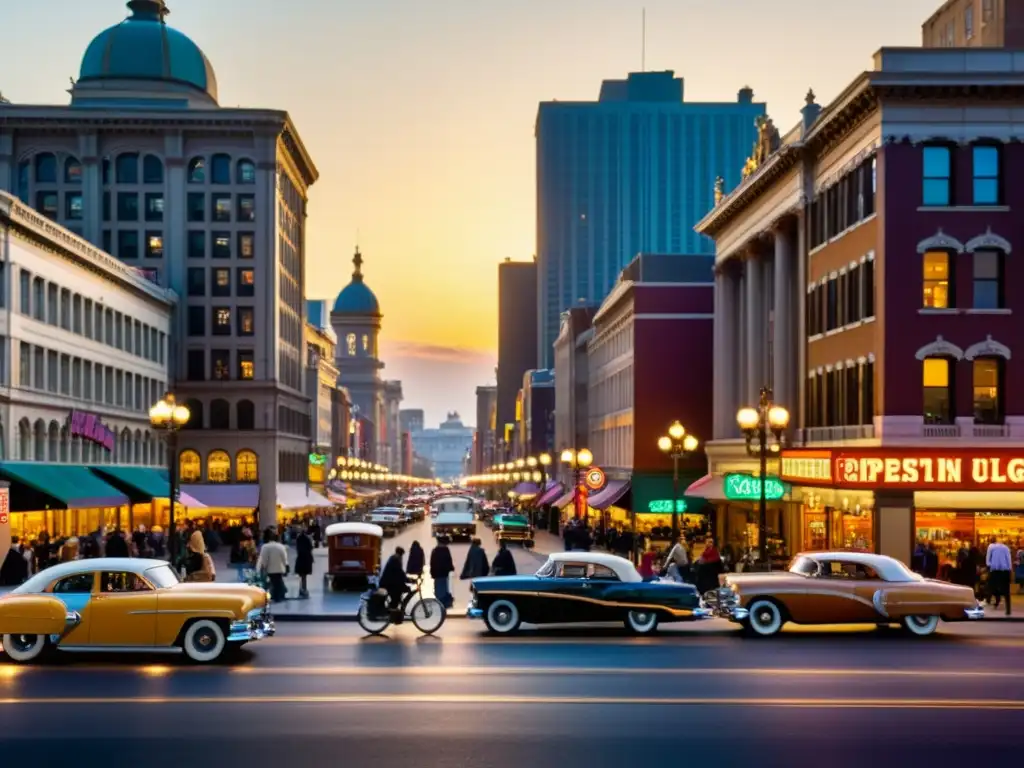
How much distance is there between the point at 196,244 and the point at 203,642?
84.3 metres

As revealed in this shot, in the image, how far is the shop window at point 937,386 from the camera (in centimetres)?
4138

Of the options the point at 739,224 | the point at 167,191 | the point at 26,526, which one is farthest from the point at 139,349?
the point at 739,224

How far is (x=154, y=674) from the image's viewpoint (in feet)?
72.2

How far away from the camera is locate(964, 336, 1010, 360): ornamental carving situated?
134ft

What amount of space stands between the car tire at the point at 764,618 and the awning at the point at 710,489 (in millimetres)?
28560

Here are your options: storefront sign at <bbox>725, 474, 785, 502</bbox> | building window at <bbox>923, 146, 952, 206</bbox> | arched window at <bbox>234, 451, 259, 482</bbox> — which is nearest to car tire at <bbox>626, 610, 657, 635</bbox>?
building window at <bbox>923, 146, 952, 206</bbox>

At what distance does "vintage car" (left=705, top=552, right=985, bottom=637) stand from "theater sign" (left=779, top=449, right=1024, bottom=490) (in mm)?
12017

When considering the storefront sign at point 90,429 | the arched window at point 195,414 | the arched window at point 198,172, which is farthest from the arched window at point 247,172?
the storefront sign at point 90,429

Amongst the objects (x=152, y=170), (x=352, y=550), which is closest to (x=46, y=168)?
(x=152, y=170)

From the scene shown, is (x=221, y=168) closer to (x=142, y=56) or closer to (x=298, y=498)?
(x=142, y=56)

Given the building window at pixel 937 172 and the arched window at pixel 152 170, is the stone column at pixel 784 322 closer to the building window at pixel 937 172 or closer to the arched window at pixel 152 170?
the building window at pixel 937 172

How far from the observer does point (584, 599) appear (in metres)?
28.0

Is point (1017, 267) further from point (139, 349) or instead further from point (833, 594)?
point (139, 349)

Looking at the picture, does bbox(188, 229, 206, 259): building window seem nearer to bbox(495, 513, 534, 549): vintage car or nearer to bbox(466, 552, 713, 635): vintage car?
bbox(495, 513, 534, 549): vintage car
